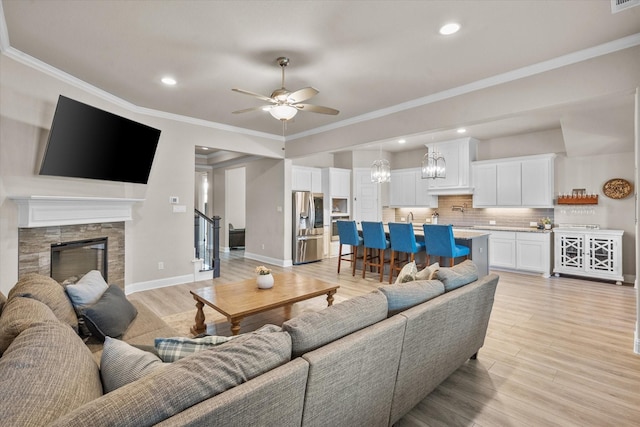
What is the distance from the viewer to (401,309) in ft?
5.65

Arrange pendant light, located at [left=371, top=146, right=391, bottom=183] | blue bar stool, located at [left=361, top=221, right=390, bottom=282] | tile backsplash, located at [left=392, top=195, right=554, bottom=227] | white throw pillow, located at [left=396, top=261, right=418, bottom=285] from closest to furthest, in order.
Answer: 1. white throw pillow, located at [left=396, top=261, right=418, bottom=285]
2. blue bar stool, located at [left=361, top=221, right=390, bottom=282]
3. pendant light, located at [left=371, top=146, right=391, bottom=183]
4. tile backsplash, located at [left=392, top=195, right=554, bottom=227]

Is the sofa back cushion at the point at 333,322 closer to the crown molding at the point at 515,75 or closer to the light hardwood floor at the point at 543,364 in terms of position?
the light hardwood floor at the point at 543,364

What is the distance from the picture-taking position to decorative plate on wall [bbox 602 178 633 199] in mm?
4894

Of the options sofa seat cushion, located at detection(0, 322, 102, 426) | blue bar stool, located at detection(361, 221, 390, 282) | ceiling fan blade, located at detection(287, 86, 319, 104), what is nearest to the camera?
sofa seat cushion, located at detection(0, 322, 102, 426)

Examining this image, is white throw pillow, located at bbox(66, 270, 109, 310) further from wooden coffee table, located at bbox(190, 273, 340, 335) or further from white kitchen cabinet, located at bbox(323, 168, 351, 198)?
white kitchen cabinet, located at bbox(323, 168, 351, 198)

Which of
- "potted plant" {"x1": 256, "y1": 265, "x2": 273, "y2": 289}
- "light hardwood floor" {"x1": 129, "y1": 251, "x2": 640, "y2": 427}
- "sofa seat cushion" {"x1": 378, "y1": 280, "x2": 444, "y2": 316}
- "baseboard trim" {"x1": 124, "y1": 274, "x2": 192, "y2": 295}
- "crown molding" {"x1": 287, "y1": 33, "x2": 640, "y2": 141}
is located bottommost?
"light hardwood floor" {"x1": 129, "y1": 251, "x2": 640, "y2": 427}

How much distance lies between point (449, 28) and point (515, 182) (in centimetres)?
439

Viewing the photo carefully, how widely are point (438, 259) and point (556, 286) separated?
71.0 inches

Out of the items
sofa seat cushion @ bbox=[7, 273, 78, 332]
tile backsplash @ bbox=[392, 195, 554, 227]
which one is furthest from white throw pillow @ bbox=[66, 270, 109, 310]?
tile backsplash @ bbox=[392, 195, 554, 227]

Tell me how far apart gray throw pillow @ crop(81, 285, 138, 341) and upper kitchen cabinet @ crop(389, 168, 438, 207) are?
20.7ft

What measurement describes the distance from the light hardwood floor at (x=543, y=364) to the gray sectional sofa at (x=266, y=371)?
0.92 ft

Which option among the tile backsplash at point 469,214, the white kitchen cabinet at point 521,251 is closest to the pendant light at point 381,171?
the tile backsplash at point 469,214

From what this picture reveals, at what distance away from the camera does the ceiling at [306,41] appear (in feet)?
7.38

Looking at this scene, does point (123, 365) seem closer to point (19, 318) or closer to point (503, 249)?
point (19, 318)
